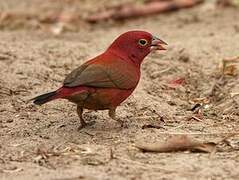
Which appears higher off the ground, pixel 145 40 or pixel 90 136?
pixel 145 40

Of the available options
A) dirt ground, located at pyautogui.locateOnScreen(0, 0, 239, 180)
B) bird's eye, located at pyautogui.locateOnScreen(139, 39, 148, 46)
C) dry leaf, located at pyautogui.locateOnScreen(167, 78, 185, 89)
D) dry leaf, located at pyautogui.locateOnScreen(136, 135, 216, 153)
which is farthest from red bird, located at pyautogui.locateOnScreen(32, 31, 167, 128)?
dry leaf, located at pyautogui.locateOnScreen(167, 78, 185, 89)

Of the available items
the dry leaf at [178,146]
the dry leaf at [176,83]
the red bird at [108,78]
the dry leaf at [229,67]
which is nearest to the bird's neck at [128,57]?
the red bird at [108,78]

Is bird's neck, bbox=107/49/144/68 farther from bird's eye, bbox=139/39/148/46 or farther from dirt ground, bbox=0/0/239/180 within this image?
dirt ground, bbox=0/0/239/180

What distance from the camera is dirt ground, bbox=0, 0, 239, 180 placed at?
15.5 feet

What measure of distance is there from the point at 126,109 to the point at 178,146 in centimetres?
141

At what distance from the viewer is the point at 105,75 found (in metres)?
5.60

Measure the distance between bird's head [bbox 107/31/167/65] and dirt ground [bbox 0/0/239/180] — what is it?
51 centimetres

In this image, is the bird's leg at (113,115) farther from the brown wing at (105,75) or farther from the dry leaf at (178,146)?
the dry leaf at (178,146)

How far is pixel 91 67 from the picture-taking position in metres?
5.61

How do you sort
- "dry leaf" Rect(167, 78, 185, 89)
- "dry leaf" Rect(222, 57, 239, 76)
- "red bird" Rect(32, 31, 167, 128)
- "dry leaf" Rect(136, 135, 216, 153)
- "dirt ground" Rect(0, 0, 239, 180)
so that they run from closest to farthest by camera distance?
"dirt ground" Rect(0, 0, 239, 180) < "dry leaf" Rect(136, 135, 216, 153) < "red bird" Rect(32, 31, 167, 128) < "dry leaf" Rect(167, 78, 185, 89) < "dry leaf" Rect(222, 57, 239, 76)

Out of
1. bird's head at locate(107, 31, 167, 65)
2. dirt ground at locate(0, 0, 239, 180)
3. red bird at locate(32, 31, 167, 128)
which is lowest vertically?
dirt ground at locate(0, 0, 239, 180)

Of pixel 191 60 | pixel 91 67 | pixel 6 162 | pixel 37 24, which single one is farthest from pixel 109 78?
pixel 37 24

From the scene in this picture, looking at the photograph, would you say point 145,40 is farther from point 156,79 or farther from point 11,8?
A: point 11,8

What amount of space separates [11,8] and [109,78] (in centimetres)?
563
